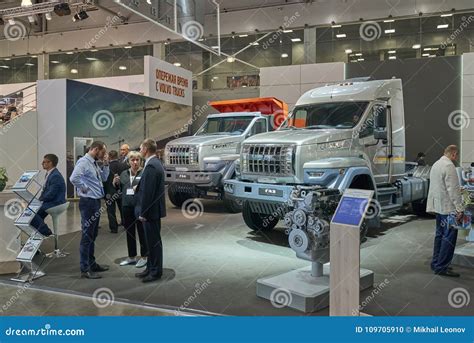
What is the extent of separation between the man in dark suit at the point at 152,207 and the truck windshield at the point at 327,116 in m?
3.41

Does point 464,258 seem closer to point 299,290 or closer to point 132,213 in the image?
point 299,290

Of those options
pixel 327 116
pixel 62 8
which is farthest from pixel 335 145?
pixel 62 8

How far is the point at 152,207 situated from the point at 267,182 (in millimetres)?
2328

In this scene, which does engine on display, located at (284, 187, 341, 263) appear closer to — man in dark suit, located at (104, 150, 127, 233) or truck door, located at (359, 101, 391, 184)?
truck door, located at (359, 101, 391, 184)

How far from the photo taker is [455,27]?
16.2 m

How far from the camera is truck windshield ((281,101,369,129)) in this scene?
750 cm

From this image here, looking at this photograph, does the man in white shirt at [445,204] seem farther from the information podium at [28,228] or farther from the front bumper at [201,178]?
the front bumper at [201,178]

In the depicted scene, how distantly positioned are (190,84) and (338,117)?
36.6 feet

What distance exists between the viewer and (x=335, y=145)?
275 inches

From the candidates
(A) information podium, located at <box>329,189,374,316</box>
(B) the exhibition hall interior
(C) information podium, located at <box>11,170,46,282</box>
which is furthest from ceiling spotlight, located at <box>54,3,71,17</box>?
(A) information podium, located at <box>329,189,374,316</box>

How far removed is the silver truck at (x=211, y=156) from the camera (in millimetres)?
9878

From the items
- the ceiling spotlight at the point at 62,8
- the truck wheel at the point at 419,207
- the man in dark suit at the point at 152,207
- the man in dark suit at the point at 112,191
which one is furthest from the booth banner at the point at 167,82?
the man in dark suit at the point at 152,207

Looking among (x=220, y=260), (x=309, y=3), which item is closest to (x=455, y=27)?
(x=309, y=3)

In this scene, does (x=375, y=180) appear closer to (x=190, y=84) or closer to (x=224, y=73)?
(x=190, y=84)
